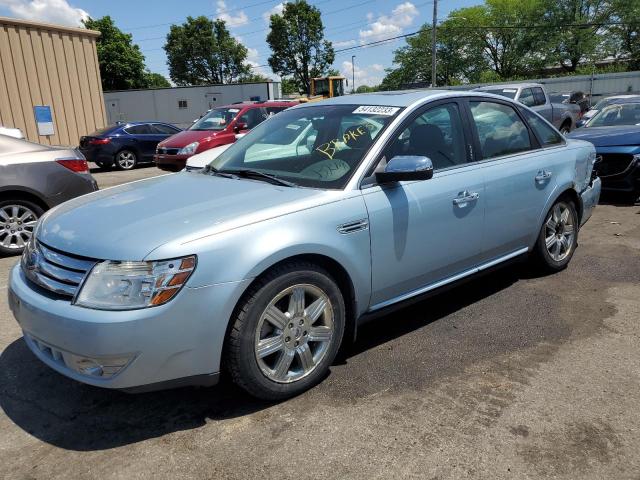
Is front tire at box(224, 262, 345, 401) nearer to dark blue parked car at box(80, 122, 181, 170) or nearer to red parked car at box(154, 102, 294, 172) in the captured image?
red parked car at box(154, 102, 294, 172)

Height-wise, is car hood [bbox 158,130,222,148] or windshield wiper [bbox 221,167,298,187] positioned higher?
windshield wiper [bbox 221,167,298,187]

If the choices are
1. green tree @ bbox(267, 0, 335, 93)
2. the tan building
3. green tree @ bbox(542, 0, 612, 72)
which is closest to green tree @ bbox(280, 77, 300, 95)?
green tree @ bbox(267, 0, 335, 93)

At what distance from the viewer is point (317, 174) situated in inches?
125

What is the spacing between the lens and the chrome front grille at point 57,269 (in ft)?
8.02

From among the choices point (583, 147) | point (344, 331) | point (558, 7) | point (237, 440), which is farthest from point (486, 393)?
point (558, 7)

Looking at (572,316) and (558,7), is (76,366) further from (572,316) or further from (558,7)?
(558,7)

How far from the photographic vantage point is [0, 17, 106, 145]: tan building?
48.2ft

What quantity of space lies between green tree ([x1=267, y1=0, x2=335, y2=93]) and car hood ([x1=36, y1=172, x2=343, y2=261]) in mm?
64075

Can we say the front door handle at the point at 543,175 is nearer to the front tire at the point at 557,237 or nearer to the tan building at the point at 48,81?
the front tire at the point at 557,237

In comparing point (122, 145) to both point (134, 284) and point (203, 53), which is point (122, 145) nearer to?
point (134, 284)

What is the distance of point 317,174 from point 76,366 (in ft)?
5.47

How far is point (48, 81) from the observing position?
15539 millimetres

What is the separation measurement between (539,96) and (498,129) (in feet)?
35.8

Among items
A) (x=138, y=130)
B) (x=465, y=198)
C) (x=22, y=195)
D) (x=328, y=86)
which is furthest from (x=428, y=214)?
(x=328, y=86)
